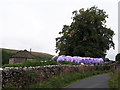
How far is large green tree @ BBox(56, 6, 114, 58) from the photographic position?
3922 cm

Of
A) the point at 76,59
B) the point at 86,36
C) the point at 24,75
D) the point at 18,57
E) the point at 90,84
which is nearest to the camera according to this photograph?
the point at 24,75

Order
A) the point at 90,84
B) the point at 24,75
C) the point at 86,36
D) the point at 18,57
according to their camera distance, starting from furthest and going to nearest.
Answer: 1. the point at 18,57
2. the point at 86,36
3. the point at 90,84
4. the point at 24,75

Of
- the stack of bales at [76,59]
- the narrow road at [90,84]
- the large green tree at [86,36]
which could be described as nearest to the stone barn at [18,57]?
the large green tree at [86,36]

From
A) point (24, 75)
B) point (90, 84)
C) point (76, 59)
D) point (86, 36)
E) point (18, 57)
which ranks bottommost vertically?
point (90, 84)

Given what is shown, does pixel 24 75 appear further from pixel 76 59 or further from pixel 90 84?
pixel 76 59

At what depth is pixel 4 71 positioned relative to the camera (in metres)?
12.3

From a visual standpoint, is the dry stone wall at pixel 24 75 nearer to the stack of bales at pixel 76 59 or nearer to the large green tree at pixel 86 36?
the stack of bales at pixel 76 59

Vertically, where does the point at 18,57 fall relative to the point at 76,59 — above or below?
above

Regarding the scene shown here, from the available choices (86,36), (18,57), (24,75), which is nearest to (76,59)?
(86,36)

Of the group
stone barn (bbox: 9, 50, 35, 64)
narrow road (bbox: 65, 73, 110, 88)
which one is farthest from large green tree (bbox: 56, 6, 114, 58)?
narrow road (bbox: 65, 73, 110, 88)

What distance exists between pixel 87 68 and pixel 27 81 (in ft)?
35.5

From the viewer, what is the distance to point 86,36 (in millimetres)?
39781

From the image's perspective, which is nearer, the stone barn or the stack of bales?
the stack of bales

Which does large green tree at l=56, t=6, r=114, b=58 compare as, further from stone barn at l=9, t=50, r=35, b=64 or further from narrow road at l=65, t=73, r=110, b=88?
narrow road at l=65, t=73, r=110, b=88
